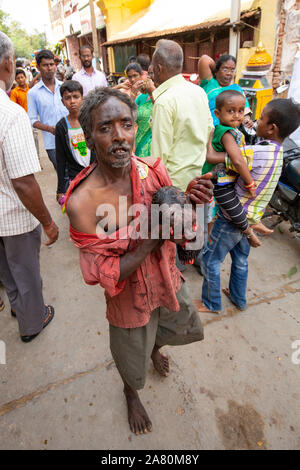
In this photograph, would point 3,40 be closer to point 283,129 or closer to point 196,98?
point 196,98

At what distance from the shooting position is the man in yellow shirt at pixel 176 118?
210cm

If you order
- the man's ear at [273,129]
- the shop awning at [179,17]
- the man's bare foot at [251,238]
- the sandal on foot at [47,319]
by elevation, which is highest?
the shop awning at [179,17]

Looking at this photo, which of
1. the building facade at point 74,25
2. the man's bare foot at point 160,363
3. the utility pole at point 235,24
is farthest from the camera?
the building facade at point 74,25

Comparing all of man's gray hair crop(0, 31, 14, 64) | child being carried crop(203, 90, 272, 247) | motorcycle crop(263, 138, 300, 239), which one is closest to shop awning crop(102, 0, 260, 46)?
motorcycle crop(263, 138, 300, 239)

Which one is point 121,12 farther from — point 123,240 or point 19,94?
point 123,240

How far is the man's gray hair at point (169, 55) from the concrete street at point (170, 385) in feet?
6.60

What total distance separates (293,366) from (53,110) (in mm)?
4026

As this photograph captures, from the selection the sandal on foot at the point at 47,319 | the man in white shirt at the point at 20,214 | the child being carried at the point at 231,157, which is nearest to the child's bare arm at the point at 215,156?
the child being carried at the point at 231,157

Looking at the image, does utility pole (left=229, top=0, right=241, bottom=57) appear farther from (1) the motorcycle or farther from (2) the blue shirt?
(2) the blue shirt

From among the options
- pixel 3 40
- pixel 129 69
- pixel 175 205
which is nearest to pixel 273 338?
pixel 175 205

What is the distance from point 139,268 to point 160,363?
0.99 m

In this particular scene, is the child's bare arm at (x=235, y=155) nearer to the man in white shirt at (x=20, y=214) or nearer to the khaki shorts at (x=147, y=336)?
the khaki shorts at (x=147, y=336)

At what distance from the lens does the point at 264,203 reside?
6.71ft

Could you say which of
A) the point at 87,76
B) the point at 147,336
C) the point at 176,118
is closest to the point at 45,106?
the point at 87,76
